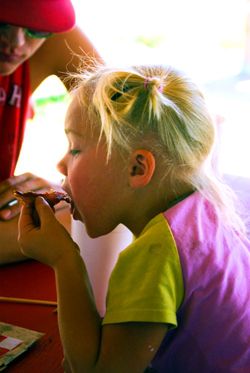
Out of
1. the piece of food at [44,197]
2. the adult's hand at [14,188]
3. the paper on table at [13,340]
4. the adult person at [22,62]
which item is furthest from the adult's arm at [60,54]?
the paper on table at [13,340]

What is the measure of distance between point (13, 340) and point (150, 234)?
0.27 metres

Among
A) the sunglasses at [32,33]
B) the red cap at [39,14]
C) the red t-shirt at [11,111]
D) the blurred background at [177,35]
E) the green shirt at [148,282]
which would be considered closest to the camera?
the green shirt at [148,282]

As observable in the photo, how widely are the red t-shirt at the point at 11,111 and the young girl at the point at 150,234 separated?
57cm

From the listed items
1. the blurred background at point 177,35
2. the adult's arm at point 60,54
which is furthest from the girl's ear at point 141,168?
the blurred background at point 177,35

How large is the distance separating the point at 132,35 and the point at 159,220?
4142 mm

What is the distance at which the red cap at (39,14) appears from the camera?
2.94 feet

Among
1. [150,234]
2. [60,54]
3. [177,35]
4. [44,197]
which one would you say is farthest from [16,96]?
[177,35]

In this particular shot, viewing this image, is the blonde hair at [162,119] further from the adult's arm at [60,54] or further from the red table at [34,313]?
the adult's arm at [60,54]

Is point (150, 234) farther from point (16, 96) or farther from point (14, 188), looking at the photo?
point (16, 96)

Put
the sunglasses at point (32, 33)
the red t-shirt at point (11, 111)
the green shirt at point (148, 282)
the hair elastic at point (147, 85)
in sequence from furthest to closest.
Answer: the red t-shirt at point (11, 111) → the sunglasses at point (32, 33) → the hair elastic at point (147, 85) → the green shirt at point (148, 282)

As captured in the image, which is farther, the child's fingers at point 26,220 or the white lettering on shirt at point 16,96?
the white lettering on shirt at point 16,96

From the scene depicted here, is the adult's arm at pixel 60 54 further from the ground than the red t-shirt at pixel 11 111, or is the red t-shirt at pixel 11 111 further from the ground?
the adult's arm at pixel 60 54

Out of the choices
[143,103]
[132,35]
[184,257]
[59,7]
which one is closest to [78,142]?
[143,103]

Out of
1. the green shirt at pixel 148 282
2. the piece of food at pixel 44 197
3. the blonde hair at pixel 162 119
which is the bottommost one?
the green shirt at pixel 148 282
